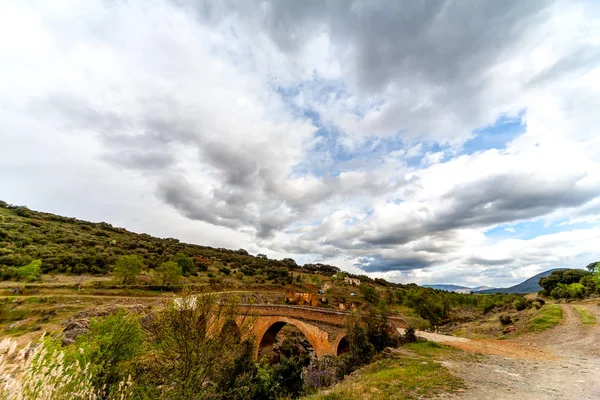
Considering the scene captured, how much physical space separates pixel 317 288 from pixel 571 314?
55.0m

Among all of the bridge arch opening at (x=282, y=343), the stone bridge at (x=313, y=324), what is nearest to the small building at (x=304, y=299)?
the bridge arch opening at (x=282, y=343)

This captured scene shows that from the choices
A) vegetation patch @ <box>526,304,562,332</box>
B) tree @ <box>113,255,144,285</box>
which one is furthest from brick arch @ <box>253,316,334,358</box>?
tree @ <box>113,255,144,285</box>

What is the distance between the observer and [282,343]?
38406 mm

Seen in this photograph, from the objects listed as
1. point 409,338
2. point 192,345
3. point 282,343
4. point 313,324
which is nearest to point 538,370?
point 409,338

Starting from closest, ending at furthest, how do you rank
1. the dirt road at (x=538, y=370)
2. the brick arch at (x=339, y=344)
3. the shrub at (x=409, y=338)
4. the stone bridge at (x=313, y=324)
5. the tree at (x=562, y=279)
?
the dirt road at (x=538, y=370) < the shrub at (x=409, y=338) < the brick arch at (x=339, y=344) < the stone bridge at (x=313, y=324) < the tree at (x=562, y=279)

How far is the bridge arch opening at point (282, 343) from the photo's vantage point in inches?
1264

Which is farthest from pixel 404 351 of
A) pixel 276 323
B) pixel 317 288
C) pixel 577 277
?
pixel 577 277

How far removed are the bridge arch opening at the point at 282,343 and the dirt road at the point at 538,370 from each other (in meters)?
17.8

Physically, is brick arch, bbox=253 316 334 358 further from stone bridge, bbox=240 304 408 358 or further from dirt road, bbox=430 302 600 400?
dirt road, bbox=430 302 600 400

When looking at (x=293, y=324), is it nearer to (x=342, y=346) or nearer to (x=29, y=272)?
(x=342, y=346)

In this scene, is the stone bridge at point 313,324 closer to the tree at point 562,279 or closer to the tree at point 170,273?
the tree at point 170,273

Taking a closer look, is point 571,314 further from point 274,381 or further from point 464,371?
point 274,381

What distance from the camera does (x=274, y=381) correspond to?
1356 centimetres

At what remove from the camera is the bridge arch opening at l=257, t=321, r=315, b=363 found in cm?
3209
